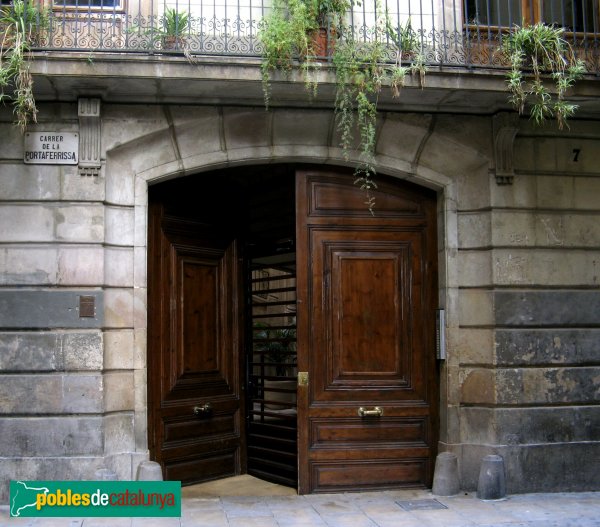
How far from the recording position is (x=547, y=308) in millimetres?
9180

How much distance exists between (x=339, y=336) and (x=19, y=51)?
4.58 m

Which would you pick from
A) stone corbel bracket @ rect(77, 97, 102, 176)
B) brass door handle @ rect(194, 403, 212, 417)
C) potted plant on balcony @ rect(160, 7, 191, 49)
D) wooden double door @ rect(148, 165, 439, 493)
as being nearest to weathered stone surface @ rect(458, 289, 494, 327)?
wooden double door @ rect(148, 165, 439, 493)

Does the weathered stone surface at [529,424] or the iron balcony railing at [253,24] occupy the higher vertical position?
the iron balcony railing at [253,24]

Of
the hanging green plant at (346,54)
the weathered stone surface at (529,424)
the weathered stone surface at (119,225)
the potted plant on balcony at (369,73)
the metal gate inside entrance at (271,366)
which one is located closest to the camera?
the hanging green plant at (346,54)

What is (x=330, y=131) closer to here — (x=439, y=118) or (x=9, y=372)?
(x=439, y=118)

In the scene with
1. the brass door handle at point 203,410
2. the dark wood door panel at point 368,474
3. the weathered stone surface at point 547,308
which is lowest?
the dark wood door panel at point 368,474

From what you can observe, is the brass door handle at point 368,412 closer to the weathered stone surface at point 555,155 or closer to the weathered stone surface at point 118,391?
the weathered stone surface at point 118,391

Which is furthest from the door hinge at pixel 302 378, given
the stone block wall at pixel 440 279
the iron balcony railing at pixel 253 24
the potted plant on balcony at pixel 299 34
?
the iron balcony railing at pixel 253 24

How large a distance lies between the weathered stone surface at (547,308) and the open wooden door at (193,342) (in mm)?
3422

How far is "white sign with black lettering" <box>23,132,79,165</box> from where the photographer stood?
8.52m

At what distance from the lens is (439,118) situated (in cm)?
930

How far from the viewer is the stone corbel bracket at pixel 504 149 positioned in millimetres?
9180

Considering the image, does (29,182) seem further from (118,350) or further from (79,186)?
(118,350)

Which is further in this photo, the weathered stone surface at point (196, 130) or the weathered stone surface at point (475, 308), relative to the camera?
the weathered stone surface at point (475, 308)
